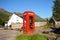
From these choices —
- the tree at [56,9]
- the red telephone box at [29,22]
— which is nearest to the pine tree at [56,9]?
the tree at [56,9]

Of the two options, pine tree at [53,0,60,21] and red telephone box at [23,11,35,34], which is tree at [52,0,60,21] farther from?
red telephone box at [23,11,35,34]

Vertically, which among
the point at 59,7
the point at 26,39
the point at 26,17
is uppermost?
the point at 59,7

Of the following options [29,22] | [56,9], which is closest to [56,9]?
[56,9]

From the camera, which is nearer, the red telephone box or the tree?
the red telephone box

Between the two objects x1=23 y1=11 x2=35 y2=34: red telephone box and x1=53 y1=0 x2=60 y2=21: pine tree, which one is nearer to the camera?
x1=23 y1=11 x2=35 y2=34: red telephone box

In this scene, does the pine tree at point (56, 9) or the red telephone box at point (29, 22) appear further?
the pine tree at point (56, 9)

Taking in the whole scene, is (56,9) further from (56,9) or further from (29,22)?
(29,22)

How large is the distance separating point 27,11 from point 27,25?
6.69 feet

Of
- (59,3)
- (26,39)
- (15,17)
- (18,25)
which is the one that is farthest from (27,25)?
(59,3)

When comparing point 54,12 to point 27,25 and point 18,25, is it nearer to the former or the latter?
point 18,25

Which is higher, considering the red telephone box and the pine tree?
the pine tree

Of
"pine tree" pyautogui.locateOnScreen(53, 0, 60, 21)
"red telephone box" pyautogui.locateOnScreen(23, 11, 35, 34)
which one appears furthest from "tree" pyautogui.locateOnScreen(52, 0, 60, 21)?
"red telephone box" pyautogui.locateOnScreen(23, 11, 35, 34)

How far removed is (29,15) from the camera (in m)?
25.0

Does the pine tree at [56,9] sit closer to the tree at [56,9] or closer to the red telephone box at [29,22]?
the tree at [56,9]
